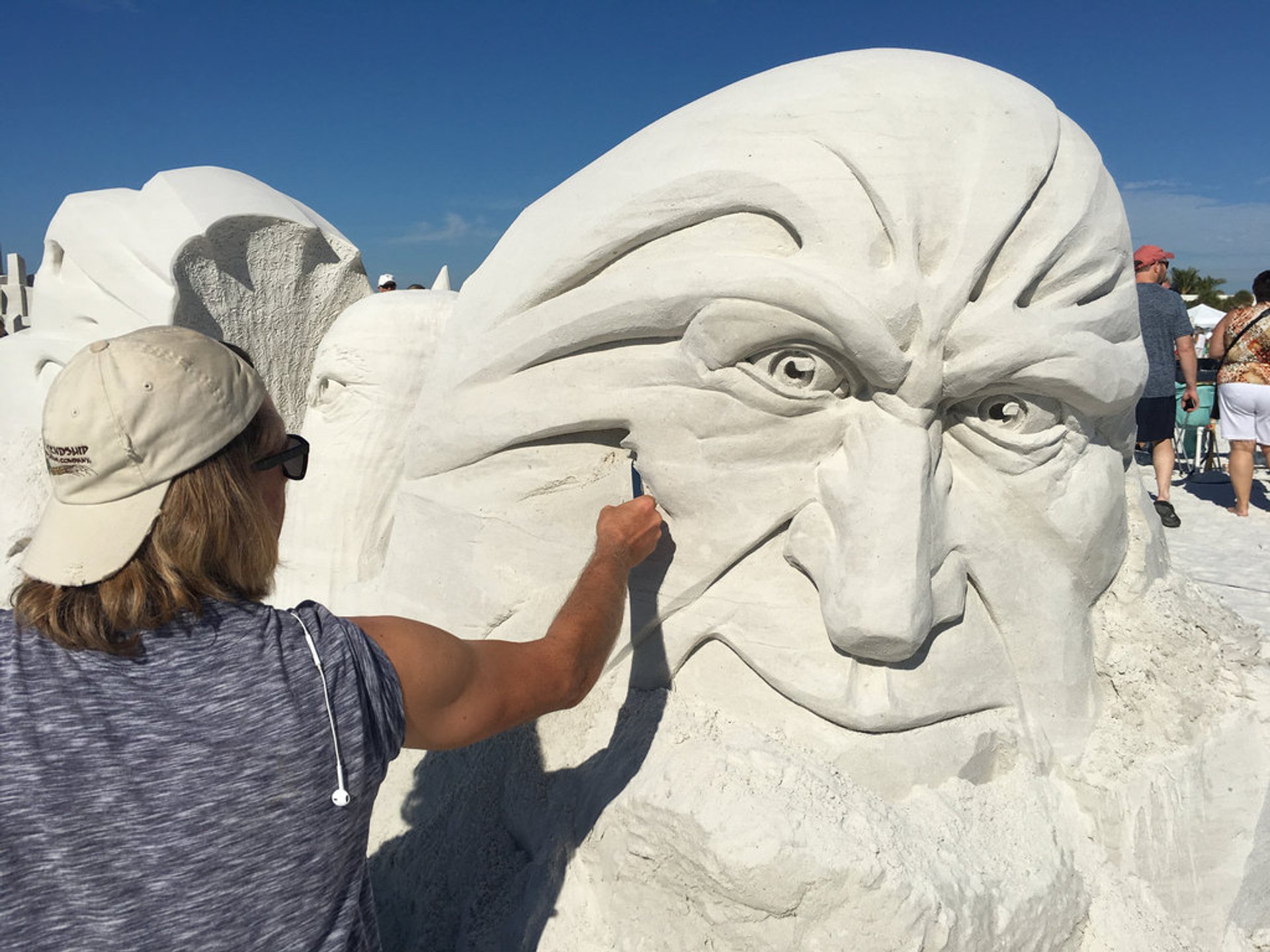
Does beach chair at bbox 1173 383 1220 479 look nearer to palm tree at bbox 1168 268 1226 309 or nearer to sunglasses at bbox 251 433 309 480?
sunglasses at bbox 251 433 309 480

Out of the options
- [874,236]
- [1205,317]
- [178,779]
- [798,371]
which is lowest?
[178,779]

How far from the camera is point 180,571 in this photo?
3.43 ft

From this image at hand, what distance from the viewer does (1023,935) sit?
6.16 feet

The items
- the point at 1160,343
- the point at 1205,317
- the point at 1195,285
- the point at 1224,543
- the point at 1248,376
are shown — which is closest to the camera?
the point at 1160,343

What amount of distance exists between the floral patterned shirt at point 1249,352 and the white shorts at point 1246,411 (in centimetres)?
5

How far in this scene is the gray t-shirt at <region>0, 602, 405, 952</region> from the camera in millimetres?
976

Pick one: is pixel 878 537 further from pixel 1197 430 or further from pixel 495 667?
pixel 1197 430

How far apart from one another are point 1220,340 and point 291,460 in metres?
6.53

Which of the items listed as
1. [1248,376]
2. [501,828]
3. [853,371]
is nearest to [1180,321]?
[1248,376]

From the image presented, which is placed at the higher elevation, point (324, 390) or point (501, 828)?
point (324, 390)

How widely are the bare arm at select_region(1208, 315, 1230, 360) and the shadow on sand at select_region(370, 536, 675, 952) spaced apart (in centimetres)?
548

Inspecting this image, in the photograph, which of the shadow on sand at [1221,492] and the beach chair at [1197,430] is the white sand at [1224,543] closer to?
the shadow on sand at [1221,492]

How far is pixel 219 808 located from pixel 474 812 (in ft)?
4.25

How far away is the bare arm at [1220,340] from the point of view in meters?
6.02
